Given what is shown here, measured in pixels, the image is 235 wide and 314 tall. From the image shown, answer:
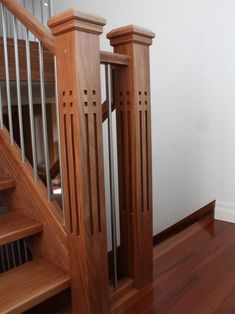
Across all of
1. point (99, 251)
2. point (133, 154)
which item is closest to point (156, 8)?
point (133, 154)

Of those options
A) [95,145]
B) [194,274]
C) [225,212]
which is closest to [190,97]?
[225,212]

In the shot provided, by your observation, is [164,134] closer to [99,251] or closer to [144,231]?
[144,231]

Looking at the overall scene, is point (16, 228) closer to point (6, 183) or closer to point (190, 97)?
point (6, 183)

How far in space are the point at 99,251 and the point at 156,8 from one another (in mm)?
2101

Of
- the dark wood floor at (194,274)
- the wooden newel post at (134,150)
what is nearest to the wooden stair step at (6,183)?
the wooden newel post at (134,150)

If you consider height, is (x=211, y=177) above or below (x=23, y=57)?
below

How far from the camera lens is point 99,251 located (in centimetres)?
130

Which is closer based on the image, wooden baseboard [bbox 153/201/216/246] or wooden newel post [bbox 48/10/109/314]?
wooden newel post [bbox 48/10/109/314]

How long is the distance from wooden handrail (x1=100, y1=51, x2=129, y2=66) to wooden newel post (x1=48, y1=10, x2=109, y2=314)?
0.29ft

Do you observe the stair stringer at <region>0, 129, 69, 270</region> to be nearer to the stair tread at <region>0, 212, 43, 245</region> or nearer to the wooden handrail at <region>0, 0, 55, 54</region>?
the stair tread at <region>0, 212, 43, 245</region>

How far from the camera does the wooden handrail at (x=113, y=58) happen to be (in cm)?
129

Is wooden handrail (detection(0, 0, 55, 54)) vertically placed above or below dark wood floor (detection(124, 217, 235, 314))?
above

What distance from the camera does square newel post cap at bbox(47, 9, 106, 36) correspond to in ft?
3.59

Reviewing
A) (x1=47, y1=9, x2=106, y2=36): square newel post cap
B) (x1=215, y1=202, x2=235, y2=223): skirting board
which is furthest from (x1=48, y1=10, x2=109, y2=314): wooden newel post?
(x1=215, y1=202, x2=235, y2=223): skirting board
